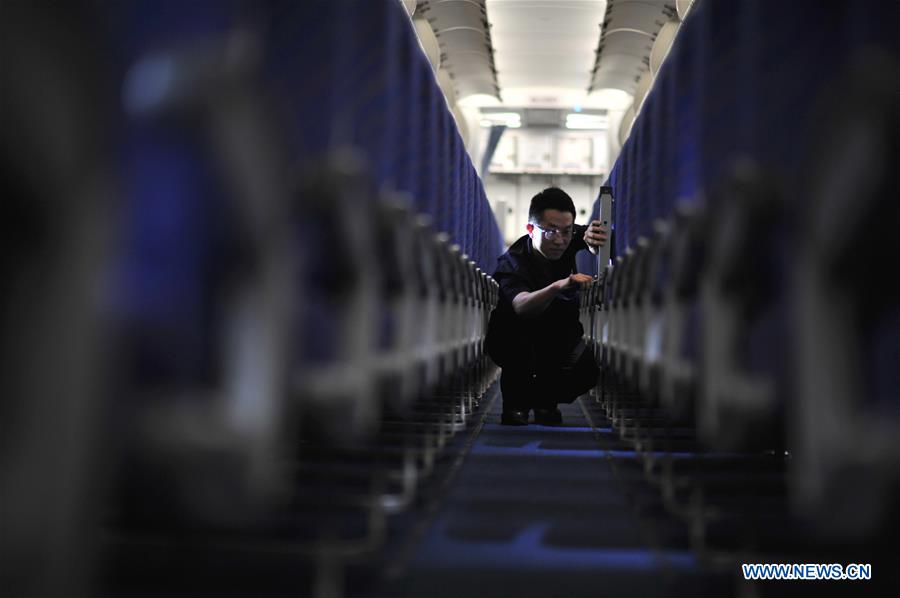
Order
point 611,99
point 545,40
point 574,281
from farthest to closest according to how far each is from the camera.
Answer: point 611,99 → point 545,40 → point 574,281

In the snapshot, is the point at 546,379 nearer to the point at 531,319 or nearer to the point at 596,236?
the point at 531,319

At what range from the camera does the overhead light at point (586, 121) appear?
50.9 ft

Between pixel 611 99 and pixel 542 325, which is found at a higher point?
pixel 611 99

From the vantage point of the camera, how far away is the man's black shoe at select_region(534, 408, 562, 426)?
5.16 m

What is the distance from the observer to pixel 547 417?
516 cm

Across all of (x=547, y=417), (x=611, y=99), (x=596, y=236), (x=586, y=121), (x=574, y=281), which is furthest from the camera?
(x=586, y=121)

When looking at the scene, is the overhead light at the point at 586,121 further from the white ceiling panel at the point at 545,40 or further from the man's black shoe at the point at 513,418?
the man's black shoe at the point at 513,418

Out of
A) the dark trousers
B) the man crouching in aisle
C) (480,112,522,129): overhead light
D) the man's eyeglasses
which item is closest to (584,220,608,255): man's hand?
the man crouching in aisle

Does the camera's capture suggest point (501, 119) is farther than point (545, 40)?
Yes

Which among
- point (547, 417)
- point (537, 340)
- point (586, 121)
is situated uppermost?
point (586, 121)

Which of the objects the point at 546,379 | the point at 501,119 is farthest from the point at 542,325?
the point at 501,119

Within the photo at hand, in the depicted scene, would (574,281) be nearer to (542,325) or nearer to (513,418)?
(542,325)

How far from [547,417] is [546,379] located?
21 cm

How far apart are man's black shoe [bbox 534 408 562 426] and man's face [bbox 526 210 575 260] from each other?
85 cm
